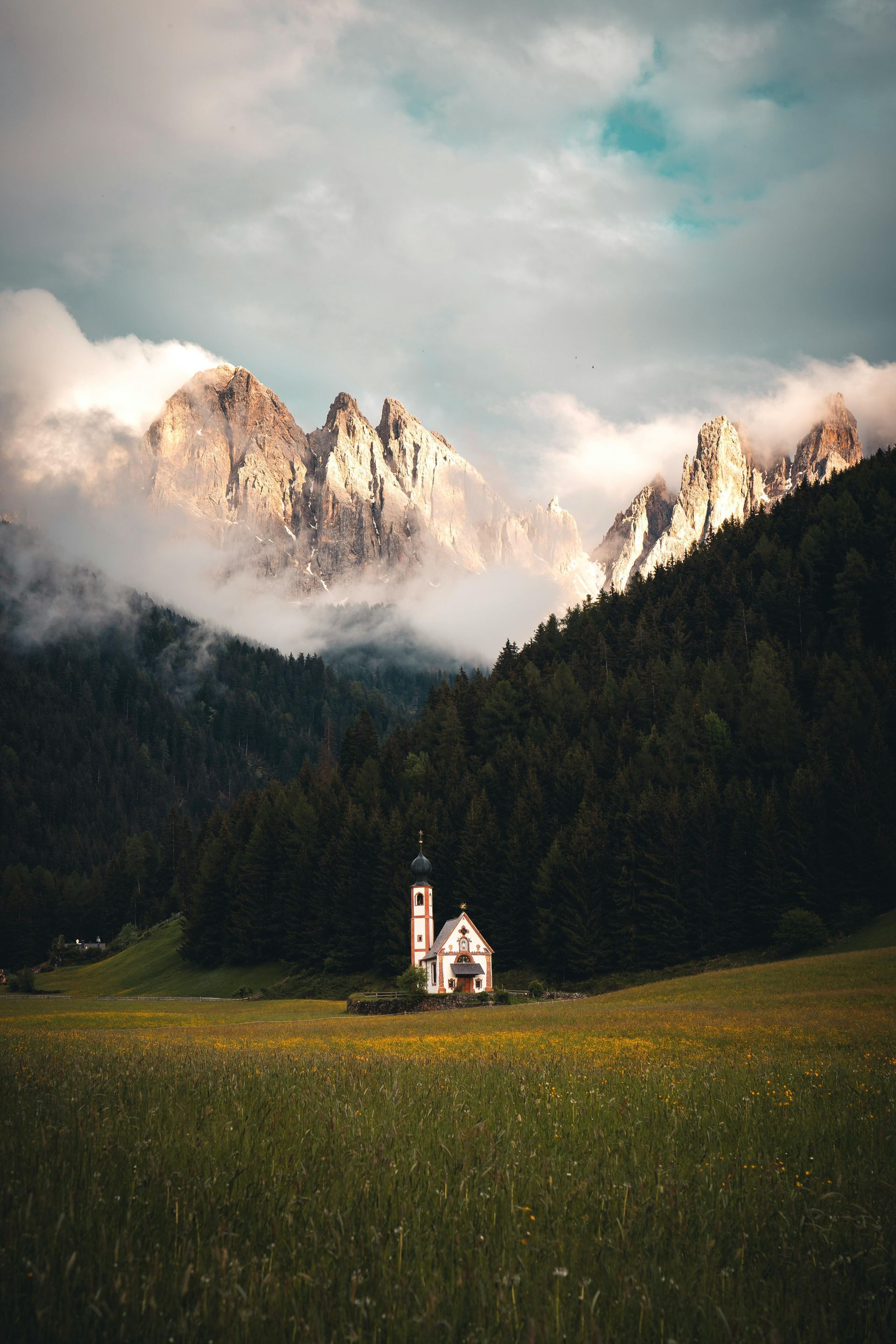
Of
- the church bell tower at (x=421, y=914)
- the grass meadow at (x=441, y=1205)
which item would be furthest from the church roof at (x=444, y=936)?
the grass meadow at (x=441, y=1205)

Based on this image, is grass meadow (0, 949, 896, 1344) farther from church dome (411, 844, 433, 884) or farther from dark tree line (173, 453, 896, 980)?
church dome (411, 844, 433, 884)

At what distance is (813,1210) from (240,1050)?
18.1m

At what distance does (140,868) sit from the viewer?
145875mm

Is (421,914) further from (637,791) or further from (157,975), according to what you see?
(157,975)

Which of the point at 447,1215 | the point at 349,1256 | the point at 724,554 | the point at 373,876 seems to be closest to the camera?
the point at 349,1256

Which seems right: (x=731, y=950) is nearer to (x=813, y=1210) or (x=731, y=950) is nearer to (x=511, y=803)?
(x=511, y=803)

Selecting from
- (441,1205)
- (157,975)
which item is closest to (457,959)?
(157,975)

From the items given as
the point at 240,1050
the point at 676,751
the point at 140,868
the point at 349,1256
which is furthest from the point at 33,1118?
the point at 140,868

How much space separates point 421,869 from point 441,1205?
74327 millimetres

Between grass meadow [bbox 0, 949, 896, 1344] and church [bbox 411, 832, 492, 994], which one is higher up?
grass meadow [bbox 0, 949, 896, 1344]

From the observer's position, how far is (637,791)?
77.6 m

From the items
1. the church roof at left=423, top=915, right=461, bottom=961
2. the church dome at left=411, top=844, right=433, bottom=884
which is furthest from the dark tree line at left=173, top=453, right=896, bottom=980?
the church roof at left=423, top=915, right=461, bottom=961

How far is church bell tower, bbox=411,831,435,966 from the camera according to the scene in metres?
75.8

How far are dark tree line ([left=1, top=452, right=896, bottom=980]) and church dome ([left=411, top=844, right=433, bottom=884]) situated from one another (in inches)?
97.3
